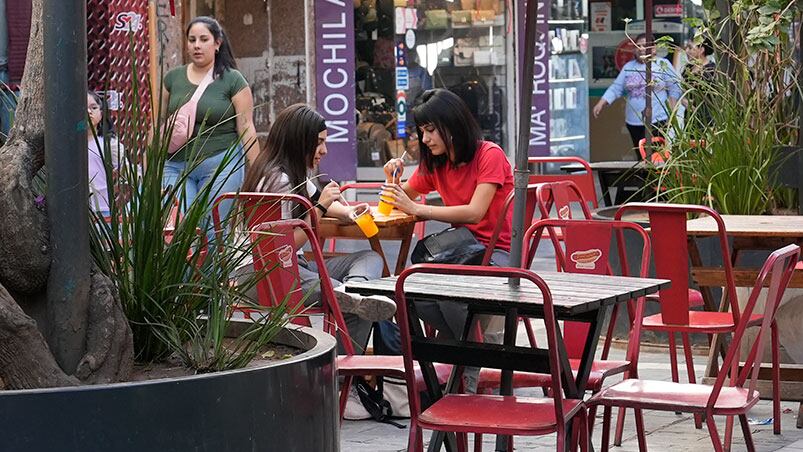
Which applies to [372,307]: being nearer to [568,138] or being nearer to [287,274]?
[287,274]

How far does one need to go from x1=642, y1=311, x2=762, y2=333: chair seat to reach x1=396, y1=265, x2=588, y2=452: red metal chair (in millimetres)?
1286

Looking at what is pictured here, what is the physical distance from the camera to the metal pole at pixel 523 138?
16.5 feet

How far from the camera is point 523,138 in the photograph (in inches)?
203

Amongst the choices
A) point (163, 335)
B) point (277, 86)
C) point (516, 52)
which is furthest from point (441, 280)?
point (516, 52)

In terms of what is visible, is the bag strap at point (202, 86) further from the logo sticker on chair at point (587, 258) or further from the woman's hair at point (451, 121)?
the logo sticker on chair at point (587, 258)

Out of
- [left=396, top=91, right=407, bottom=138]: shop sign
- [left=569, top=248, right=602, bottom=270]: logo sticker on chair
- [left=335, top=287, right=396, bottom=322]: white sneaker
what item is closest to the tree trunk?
[left=335, top=287, right=396, bottom=322]: white sneaker

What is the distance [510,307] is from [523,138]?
2.96ft

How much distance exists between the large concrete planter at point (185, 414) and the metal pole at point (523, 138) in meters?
2.02

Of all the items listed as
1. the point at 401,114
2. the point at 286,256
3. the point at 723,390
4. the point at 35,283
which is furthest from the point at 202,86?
the point at 401,114

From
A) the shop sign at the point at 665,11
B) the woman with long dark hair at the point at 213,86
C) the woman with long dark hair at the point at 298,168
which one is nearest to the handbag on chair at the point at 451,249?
the woman with long dark hair at the point at 298,168

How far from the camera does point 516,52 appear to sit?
17125 mm

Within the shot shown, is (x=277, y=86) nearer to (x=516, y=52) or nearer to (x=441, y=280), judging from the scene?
(x=516, y=52)

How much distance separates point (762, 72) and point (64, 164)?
596 centimetres

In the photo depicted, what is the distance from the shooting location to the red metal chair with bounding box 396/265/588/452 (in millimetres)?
4184
